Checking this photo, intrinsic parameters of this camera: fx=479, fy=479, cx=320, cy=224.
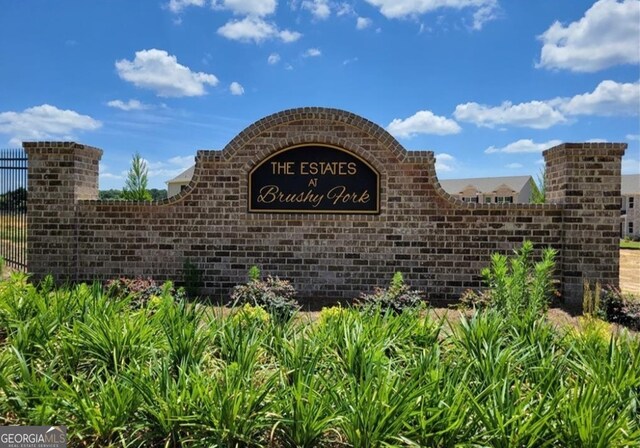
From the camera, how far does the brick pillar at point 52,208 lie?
8.75 m

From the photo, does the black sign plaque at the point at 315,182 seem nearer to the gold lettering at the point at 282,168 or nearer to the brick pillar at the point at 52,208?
the gold lettering at the point at 282,168

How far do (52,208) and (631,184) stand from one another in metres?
41.5

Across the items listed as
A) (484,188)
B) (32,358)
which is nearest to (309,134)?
(32,358)

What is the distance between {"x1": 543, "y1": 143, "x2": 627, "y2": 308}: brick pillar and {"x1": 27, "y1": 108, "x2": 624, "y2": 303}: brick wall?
17 millimetres

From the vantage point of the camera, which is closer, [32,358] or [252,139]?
[32,358]

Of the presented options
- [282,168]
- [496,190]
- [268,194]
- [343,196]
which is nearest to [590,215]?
[343,196]

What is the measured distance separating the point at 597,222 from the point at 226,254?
6.49 meters

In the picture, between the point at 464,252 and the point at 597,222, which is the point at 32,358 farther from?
the point at 597,222

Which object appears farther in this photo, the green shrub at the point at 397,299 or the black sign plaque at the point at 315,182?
the black sign plaque at the point at 315,182

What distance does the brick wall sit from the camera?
835cm

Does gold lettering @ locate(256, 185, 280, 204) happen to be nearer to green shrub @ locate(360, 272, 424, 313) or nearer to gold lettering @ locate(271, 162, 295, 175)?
gold lettering @ locate(271, 162, 295, 175)

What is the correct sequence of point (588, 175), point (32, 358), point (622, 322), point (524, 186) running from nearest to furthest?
point (32, 358) → point (622, 322) → point (588, 175) → point (524, 186)

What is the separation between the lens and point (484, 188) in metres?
46.8

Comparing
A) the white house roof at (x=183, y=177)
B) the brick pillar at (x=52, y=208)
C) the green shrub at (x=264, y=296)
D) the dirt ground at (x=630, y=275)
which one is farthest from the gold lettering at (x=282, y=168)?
the white house roof at (x=183, y=177)
